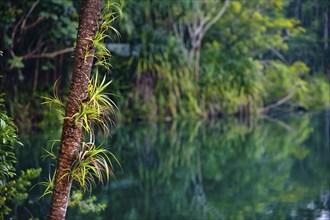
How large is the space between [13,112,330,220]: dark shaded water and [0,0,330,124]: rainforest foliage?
6.63 feet

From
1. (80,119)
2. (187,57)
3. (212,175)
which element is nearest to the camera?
(80,119)

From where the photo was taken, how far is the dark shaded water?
604 cm

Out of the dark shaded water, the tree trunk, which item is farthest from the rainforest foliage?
the tree trunk

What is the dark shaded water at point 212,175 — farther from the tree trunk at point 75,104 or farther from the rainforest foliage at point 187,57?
the rainforest foliage at point 187,57

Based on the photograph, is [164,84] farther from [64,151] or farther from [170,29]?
[64,151]

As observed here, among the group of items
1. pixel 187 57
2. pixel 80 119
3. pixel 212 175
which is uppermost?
pixel 187 57

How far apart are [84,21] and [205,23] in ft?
59.6

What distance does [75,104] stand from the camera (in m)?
3.10

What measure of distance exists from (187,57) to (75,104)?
620 inches

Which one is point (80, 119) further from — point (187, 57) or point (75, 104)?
point (187, 57)

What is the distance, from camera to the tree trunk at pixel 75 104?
304cm

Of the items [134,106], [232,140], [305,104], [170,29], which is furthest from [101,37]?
[305,104]

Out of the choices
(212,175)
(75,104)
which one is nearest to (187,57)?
(212,175)

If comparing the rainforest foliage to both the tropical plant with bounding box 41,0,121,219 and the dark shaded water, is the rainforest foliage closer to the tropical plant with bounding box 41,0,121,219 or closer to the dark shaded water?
the dark shaded water
